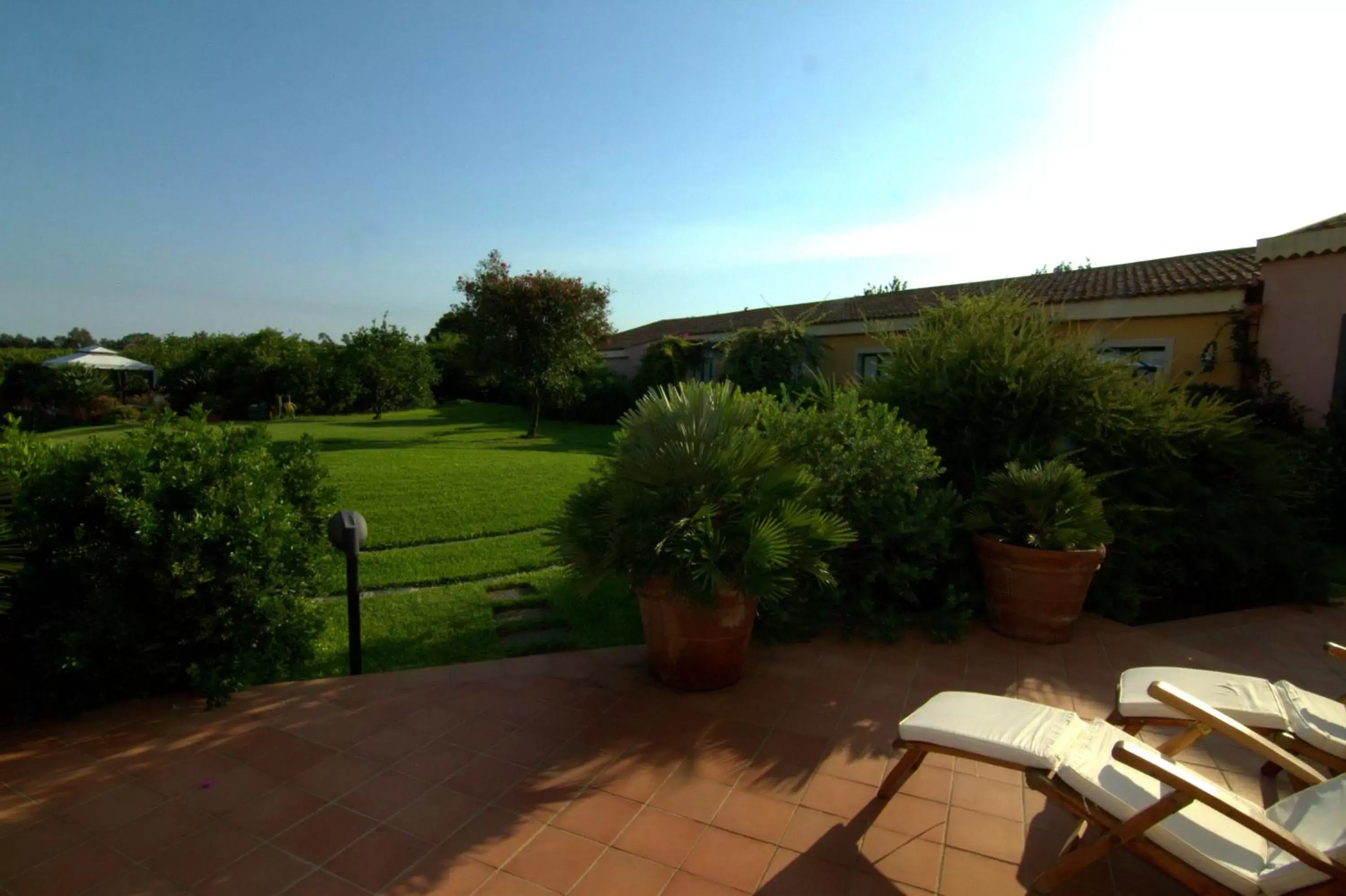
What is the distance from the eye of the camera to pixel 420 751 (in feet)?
10.9

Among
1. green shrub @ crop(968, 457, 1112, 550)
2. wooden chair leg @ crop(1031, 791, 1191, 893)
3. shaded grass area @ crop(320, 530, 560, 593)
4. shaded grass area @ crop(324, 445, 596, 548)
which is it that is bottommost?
shaded grass area @ crop(320, 530, 560, 593)

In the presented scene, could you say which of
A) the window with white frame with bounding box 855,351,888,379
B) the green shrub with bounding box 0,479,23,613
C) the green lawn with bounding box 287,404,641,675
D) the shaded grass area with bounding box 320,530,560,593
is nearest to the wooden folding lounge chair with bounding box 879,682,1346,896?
the green lawn with bounding box 287,404,641,675

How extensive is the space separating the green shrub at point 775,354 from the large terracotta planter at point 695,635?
46.4ft

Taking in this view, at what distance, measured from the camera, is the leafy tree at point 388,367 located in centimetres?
2666

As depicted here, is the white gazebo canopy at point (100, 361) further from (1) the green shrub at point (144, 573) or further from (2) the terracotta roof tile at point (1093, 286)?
(1) the green shrub at point (144, 573)

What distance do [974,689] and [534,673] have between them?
258cm

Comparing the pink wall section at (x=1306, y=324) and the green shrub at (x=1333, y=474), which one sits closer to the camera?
the green shrub at (x=1333, y=474)

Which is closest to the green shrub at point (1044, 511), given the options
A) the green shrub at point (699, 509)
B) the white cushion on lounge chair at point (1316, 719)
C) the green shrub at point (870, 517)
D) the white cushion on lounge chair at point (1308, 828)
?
the green shrub at point (870, 517)

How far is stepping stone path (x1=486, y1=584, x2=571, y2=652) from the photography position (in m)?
4.83

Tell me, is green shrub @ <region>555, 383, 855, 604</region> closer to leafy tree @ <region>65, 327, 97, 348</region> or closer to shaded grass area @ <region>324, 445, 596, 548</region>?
shaded grass area @ <region>324, 445, 596, 548</region>

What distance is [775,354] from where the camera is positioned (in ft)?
59.7

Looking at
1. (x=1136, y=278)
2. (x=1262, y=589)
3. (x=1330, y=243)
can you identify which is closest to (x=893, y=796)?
(x=1262, y=589)

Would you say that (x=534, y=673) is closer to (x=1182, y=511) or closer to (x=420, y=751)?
(x=420, y=751)

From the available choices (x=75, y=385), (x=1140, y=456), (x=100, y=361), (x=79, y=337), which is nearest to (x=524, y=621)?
(x=1140, y=456)
